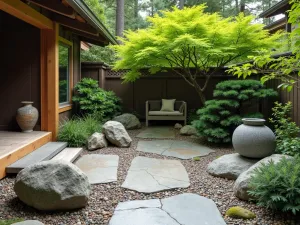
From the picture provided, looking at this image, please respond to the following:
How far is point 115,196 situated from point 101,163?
1244mm

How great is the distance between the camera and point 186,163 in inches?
167

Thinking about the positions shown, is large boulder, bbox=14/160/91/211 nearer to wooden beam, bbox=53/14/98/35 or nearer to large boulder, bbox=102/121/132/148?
large boulder, bbox=102/121/132/148

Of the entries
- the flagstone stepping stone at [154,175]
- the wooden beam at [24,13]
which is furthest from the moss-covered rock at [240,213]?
the wooden beam at [24,13]

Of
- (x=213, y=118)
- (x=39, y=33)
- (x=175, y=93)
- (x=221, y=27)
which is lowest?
(x=213, y=118)

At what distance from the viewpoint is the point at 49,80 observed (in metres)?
4.87

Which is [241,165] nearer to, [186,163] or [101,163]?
[186,163]

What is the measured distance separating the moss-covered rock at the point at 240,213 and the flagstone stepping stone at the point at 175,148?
2.11 metres

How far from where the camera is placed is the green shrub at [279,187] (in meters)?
2.23

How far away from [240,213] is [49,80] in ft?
12.7

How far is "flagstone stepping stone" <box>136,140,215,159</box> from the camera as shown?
188 inches

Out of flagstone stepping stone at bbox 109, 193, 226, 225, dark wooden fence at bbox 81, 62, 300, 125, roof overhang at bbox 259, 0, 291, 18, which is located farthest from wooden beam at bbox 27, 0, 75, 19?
roof overhang at bbox 259, 0, 291, 18

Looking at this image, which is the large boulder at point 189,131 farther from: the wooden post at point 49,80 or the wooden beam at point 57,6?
the wooden beam at point 57,6

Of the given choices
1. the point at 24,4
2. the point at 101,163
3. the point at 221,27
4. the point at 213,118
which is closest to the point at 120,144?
the point at 101,163

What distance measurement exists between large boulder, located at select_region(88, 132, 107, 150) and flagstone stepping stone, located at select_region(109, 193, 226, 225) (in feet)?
7.71
